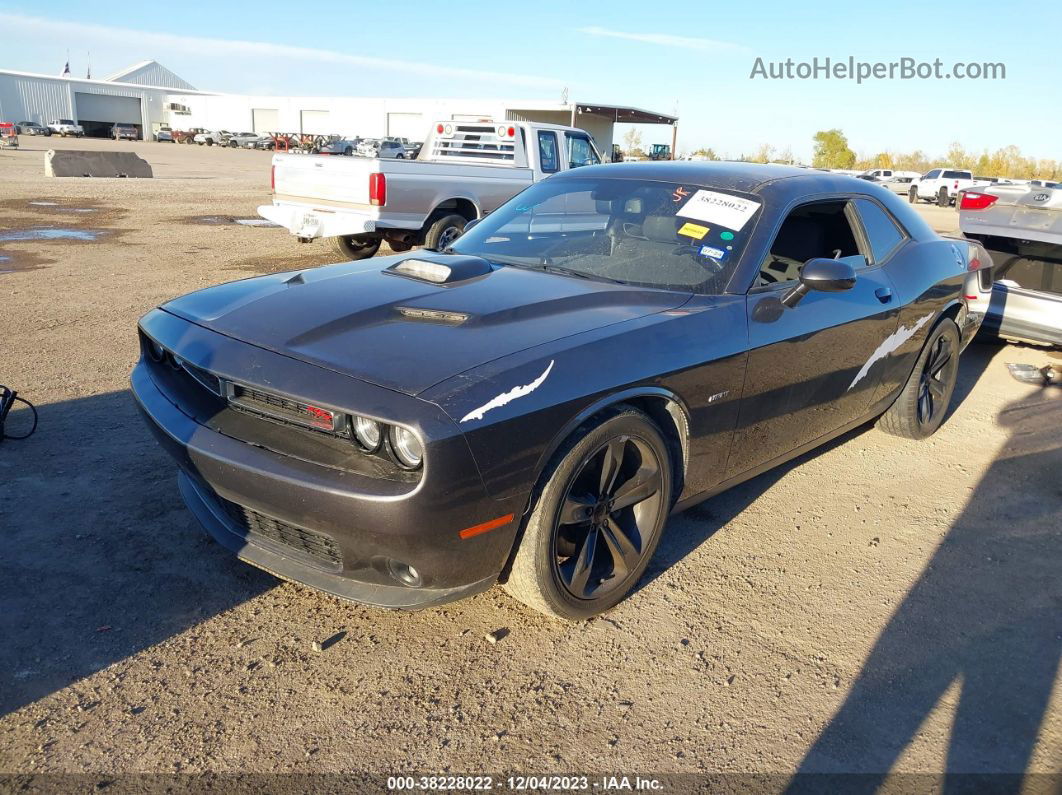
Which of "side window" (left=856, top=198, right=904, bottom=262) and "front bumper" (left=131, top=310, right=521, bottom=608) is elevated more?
"side window" (left=856, top=198, right=904, bottom=262)

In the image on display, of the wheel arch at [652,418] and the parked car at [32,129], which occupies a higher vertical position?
the parked car at [32,129]

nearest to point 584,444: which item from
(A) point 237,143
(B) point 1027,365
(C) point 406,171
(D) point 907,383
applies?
(D) point 907,383

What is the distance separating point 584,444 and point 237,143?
7091cm

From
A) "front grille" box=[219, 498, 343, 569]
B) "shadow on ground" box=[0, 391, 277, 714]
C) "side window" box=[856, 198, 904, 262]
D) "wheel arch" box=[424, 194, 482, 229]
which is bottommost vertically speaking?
"shadow on ground" box=[0, 391, 277, 714]

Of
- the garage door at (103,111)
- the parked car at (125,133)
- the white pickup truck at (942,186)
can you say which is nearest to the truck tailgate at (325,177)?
the white pickup truck at (942,186)

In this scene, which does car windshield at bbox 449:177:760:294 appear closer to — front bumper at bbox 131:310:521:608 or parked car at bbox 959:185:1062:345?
front bumper at bbox 131:310:521:608

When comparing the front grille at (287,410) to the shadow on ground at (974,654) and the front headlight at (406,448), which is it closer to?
the front headlight at (406,448)

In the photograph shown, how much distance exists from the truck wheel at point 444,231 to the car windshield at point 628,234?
5502 mm

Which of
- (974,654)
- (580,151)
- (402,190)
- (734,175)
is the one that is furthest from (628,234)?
(580,151)

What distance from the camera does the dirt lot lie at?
2.41m

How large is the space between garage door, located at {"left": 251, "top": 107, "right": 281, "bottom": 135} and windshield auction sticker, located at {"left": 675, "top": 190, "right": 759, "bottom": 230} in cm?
8405

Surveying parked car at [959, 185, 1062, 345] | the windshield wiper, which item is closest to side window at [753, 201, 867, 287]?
the windshield wiper

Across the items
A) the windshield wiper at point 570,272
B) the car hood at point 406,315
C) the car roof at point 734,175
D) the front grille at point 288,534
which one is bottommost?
the front grille at point 288,534

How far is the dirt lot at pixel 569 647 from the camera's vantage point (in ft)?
7.91
